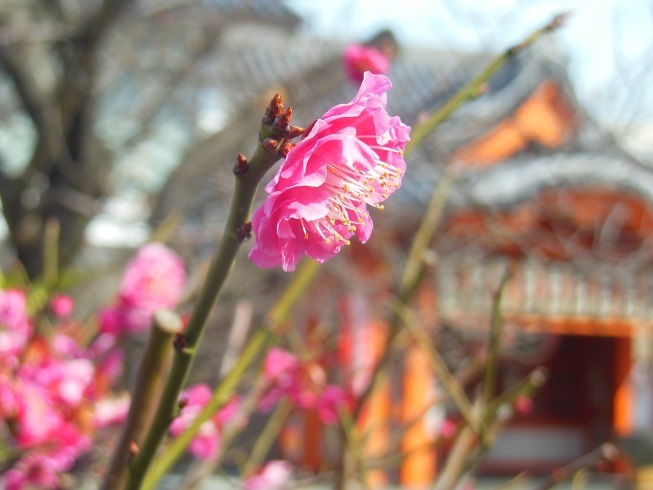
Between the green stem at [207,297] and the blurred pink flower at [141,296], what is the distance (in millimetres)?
813

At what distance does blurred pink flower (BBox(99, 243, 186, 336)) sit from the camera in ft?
4.53

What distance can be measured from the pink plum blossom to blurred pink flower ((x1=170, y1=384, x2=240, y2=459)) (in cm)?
72

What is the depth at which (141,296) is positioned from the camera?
140 centimetres

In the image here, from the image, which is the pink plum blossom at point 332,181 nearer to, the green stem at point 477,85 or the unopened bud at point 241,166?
the unopened bud at point 241,166

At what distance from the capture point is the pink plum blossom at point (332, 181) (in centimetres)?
44

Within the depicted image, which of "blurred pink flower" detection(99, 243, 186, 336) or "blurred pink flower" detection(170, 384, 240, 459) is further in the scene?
"blurred pink flower" detection(99, 243, 186, 336)

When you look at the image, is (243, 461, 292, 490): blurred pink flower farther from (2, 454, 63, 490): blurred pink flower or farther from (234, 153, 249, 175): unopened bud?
(234, 153, 249, 175): unopened bud

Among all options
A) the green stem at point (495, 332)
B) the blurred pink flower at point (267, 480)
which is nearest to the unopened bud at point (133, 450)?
the green stem at point (495, 332)

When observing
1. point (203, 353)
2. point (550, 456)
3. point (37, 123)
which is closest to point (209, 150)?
point (37, 123)

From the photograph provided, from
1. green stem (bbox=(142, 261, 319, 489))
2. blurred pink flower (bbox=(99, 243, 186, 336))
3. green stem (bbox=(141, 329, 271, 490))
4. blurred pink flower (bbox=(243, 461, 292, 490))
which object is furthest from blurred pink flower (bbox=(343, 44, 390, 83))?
blurred pink flower (bbox=(243, 461, 292, 490))

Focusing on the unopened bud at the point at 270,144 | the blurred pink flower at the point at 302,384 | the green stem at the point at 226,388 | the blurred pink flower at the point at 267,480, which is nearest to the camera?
the unopened bud at the point at 270,144

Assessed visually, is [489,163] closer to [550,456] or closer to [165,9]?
[165,9]

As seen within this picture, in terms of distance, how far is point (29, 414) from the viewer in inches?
41.5

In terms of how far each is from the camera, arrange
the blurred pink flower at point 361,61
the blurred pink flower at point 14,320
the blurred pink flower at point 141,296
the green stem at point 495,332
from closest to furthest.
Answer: the green stem at point 495,332
the blurred pink flower at point 361,61
the blurred pink flower at point 14,320
the blurred pink flower at point 141,296
